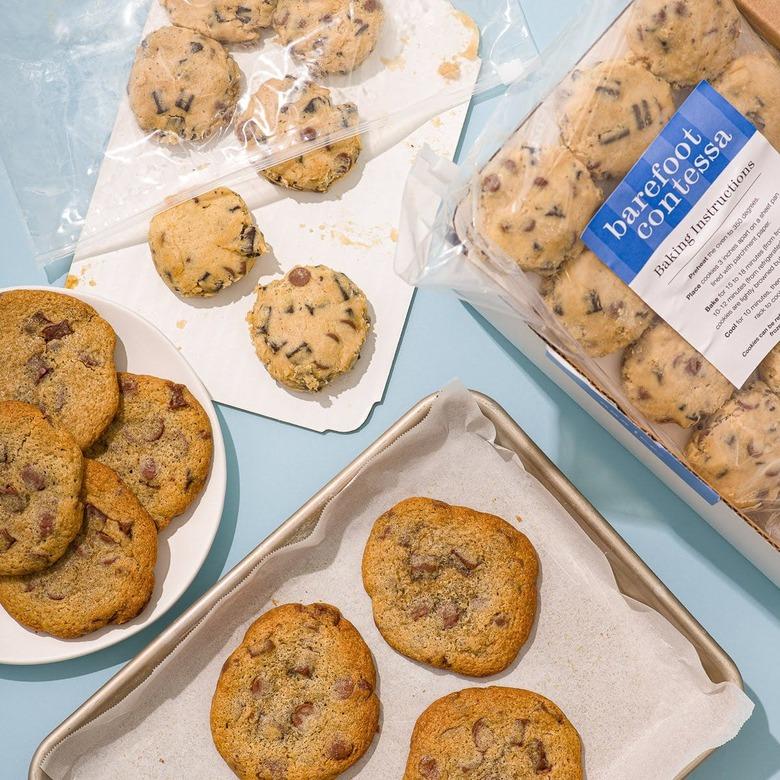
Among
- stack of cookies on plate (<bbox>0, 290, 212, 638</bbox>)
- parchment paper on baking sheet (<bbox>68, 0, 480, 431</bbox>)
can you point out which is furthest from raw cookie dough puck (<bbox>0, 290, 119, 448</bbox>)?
parchment paper on baking sheet (<bbox>68, 0, 480, 431</bbox>)

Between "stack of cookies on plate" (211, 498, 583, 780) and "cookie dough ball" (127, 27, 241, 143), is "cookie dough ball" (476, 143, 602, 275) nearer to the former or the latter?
"stack of cookies on plate" (211, 498, 583, 780)

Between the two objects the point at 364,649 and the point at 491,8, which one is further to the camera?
the point at 491,8

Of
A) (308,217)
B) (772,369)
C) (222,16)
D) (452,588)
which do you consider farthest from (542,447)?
(222,16)

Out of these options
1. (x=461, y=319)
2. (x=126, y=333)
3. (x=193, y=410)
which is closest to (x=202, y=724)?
(x=193, y=410)

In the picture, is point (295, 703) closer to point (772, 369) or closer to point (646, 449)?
point (646, 449)

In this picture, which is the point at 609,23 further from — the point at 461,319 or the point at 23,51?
the point at 23,51

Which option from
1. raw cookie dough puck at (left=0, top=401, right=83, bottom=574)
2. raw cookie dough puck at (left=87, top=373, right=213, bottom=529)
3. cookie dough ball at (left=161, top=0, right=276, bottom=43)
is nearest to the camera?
raw cookie dough puck at (left=0, top=401, right=83, bottom=574)
